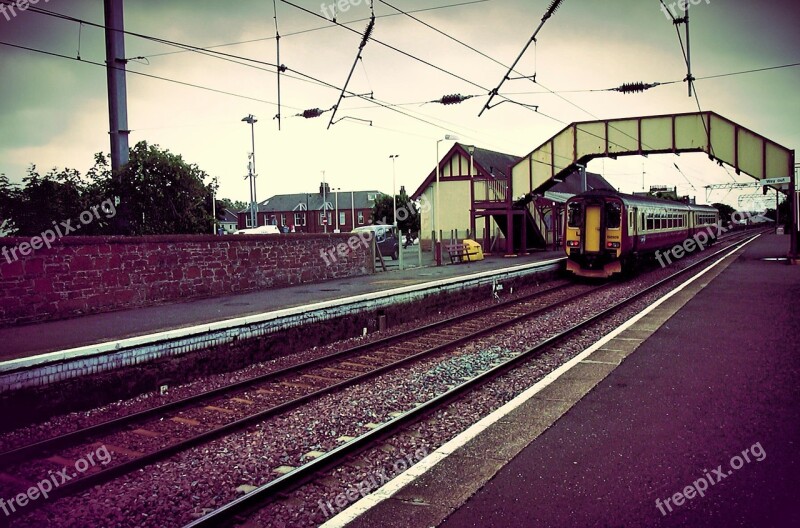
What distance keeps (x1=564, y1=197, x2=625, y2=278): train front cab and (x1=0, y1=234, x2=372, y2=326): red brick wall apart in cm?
945

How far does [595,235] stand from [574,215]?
3.83ft

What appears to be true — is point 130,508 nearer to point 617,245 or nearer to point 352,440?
point 352,440

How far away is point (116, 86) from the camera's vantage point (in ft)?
51.0

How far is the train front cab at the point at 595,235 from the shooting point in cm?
1981

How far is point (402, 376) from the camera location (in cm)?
837

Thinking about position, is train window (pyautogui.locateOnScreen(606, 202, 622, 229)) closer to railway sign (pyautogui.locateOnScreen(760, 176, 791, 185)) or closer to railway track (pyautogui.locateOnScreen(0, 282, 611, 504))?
railway sign (pyautogui.locateOnScreen(760, 176, 791, 185))

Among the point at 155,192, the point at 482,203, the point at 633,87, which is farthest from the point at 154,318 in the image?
the point at 482,203

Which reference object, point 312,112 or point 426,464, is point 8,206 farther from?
point 426,464

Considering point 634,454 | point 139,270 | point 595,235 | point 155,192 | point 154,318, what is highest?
point 155,192

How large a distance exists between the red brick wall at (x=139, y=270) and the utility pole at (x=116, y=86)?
3.57 meters

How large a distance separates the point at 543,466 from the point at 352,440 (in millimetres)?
1856

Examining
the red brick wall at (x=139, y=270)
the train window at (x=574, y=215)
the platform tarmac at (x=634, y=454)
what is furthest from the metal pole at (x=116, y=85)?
the train window at (x=574, y=215)

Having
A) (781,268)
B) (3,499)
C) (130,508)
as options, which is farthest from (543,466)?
(781,268)

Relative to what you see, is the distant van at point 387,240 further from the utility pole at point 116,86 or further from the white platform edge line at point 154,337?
the white platform edge line at point 154,337
